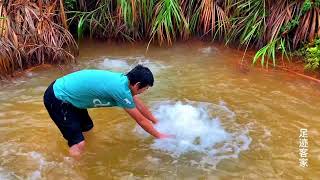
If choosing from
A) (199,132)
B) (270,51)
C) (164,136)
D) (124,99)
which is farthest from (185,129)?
(270,51)

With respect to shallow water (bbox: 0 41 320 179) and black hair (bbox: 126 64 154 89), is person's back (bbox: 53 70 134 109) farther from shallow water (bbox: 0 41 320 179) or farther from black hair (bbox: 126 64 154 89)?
shallow water (bbox: 0 41 320 179)

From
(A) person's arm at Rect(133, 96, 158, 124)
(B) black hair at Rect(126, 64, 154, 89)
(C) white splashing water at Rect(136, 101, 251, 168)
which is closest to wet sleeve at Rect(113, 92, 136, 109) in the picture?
(B) black hair at Rect(126, 64, 154, 89)

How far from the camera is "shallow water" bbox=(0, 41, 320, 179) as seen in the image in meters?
4.11

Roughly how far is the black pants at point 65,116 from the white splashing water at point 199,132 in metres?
0.74

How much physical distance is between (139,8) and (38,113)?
2.48 meters

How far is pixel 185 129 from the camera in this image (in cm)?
482

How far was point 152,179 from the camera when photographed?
397cm

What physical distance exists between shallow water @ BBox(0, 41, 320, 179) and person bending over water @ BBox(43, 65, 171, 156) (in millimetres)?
277

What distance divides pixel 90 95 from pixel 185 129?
129 centimetres

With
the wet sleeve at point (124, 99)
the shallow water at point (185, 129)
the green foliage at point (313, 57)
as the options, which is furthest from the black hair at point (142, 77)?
the green foliage at point (313, 57)

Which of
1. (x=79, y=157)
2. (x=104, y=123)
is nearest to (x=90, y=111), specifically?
(x=104, y=123)

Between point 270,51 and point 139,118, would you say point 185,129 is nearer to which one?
point 139,118

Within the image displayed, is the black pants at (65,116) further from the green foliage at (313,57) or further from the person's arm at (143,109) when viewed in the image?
the green foliage at (313,57)

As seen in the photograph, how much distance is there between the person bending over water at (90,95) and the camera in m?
3.72
